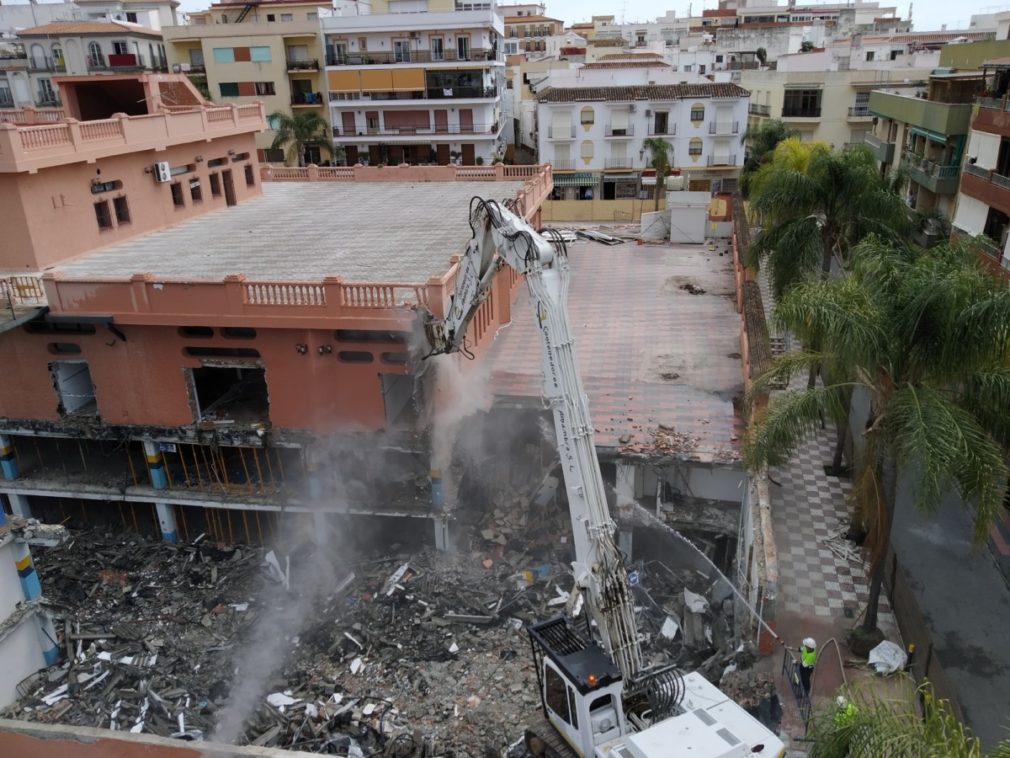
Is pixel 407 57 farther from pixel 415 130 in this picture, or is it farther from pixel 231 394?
pixel 231 394

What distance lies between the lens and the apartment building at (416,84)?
50156mm

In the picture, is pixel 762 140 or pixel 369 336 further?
pixel 762 140

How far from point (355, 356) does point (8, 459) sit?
10.4 meters

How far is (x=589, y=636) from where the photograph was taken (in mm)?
11227

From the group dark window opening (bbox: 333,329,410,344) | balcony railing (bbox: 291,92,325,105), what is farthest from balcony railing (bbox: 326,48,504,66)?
dark window opening (bbox: 333,329,410,344)

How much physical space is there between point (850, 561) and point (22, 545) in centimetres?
1620

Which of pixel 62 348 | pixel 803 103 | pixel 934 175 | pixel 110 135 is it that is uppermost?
pixel 110 135

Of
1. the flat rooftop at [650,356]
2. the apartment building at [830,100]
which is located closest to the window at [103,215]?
the flat rooftop at [650,356]

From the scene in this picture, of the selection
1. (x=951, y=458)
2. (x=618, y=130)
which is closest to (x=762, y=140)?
(x=618, y=130)

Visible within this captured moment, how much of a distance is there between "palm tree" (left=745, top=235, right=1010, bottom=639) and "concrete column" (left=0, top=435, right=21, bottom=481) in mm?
18733

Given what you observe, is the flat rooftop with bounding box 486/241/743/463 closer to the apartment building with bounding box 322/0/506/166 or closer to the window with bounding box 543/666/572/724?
the window with bounding box 543/666/572/724

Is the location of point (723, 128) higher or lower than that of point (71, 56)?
lower

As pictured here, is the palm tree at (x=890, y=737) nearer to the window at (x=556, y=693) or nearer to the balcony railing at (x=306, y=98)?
the window at (x=556, y=693)

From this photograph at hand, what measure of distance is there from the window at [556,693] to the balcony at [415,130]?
1803 inches
